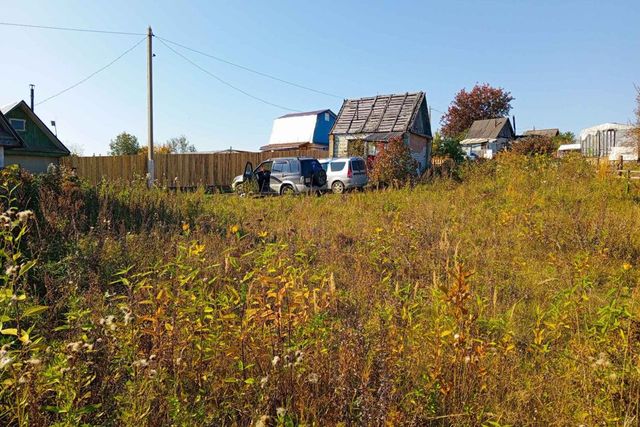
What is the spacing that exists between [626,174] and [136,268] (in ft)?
42.1

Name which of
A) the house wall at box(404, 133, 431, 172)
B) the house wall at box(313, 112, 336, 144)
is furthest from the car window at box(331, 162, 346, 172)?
the house wall at box(313, 112, 336, 144)

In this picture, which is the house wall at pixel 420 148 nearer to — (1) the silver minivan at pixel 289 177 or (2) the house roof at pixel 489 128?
(1) the silver minivan at pixel 289 177

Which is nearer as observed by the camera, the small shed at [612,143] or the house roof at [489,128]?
the small shed at [612,143]

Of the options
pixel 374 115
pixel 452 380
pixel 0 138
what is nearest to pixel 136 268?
pixel 452 380

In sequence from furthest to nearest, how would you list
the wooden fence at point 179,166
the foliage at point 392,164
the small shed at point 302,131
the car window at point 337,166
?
the small shed at point 302,131 < the wooden fence at point 179,166 < the car window at point 337,166 < the foliage at point 392,164

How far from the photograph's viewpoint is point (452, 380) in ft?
8.13

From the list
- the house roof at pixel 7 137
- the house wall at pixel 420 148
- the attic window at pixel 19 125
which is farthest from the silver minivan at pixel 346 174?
the attic window at pixel 19 125

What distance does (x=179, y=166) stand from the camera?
26875 millimetres

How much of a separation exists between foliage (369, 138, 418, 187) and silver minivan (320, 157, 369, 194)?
1.86 feet

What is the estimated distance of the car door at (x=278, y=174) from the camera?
755 inches

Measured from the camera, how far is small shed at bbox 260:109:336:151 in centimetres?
4406

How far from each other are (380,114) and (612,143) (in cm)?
2048

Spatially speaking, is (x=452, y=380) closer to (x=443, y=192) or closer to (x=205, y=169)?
(x=443, y=192)

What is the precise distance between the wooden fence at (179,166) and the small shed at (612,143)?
18.6 m
